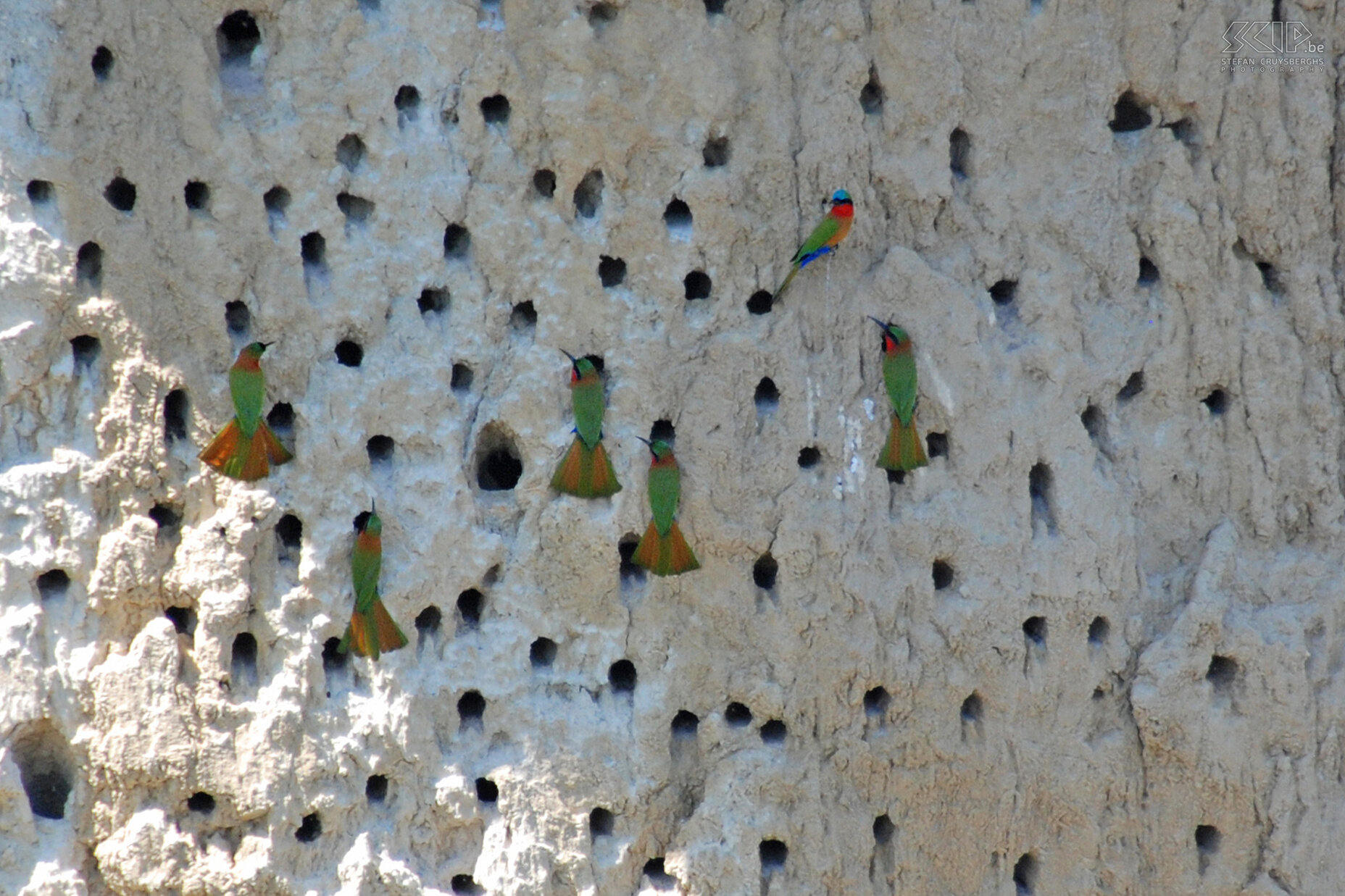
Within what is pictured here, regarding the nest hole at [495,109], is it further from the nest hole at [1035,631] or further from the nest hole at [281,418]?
the nest hole at [1035,631]

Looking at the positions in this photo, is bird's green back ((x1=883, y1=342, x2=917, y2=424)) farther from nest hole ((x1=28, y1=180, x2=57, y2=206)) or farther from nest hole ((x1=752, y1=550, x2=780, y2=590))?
nest hole ((x1=28, y1=180, x2=57, y2=206))

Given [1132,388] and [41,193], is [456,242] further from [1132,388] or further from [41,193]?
[1132,388]

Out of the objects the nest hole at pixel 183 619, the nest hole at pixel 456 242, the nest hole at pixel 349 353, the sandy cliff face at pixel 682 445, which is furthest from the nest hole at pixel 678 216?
the nest hole at pixel 183 619

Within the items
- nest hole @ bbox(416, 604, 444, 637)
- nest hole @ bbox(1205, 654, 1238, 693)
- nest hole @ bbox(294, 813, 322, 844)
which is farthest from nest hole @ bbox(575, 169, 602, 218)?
nest hole @ bbox(1205, 654, 1238, 693)

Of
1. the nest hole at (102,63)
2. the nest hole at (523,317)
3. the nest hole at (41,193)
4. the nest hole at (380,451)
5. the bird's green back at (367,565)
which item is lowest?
the bird's green back at (367,565)

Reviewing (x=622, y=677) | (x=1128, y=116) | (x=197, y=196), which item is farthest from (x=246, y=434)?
(x=1128, y=116)

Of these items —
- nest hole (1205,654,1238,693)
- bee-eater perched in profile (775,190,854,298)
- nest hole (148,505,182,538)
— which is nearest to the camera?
nest hole (148,505,182,538)
